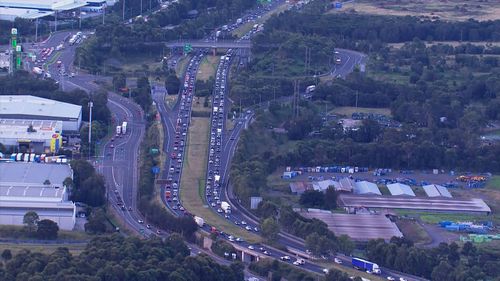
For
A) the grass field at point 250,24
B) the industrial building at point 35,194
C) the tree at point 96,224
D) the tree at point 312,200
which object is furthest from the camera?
the grass field at point 250,24

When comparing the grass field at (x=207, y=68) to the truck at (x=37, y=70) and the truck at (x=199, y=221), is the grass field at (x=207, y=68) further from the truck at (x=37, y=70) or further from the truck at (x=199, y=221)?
the truck at (x=199, y=221)

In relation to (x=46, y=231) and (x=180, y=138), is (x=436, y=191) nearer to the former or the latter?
(x=180, y=138)

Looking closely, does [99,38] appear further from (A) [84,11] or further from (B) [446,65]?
(B) [446,65]

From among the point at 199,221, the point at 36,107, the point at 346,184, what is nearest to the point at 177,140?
the point at 36,107

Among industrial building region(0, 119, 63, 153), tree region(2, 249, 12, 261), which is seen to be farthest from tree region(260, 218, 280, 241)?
industrial building region(0, 119, 63, 153)

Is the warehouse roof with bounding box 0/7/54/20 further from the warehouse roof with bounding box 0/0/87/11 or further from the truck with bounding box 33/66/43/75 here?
the truck with bounding box 33/66/43/75

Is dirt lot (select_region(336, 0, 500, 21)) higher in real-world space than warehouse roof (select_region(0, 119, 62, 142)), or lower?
higher

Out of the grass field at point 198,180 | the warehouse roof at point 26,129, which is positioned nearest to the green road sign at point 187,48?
the grass field at point 198,180
